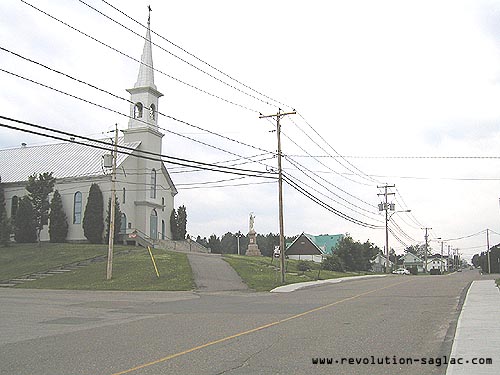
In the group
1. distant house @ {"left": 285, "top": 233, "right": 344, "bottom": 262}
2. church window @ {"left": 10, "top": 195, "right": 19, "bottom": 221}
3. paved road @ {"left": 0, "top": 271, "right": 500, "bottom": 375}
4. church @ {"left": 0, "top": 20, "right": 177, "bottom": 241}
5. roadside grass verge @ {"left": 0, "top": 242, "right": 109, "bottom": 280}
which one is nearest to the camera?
paved road @ {"left": 0, "top": 271, "right": 500, "bottom": 375}

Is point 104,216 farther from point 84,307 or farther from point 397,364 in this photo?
point 397,364

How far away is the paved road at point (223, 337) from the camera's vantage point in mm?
8406

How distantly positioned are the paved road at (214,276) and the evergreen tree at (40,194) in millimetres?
16205

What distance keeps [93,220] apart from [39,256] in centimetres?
720

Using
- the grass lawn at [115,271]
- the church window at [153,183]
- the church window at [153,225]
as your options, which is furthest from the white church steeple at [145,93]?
the grass lawn at [115,271]

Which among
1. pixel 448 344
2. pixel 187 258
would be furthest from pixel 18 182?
pixel 448 344

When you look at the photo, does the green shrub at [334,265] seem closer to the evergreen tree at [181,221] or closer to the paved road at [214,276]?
the evergreen tree at [181,221]

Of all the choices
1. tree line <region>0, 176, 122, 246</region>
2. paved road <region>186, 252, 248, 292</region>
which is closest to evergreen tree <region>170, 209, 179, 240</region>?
tree line <region>0, 176, 122, 246</region>

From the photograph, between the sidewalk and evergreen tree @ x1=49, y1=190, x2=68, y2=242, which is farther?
evergreen tree @ x1=49, y1=190, x2=68, y2=242

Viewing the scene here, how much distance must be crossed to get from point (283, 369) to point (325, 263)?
51.3 m

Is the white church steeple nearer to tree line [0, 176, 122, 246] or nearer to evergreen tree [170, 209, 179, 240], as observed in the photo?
tree line [0, 176, 122, 246]

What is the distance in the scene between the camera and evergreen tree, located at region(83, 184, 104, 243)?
165 ft

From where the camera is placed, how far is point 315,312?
16.5 m

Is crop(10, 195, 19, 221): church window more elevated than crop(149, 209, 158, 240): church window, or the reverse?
crop(10, 195, 19, 221): church window
